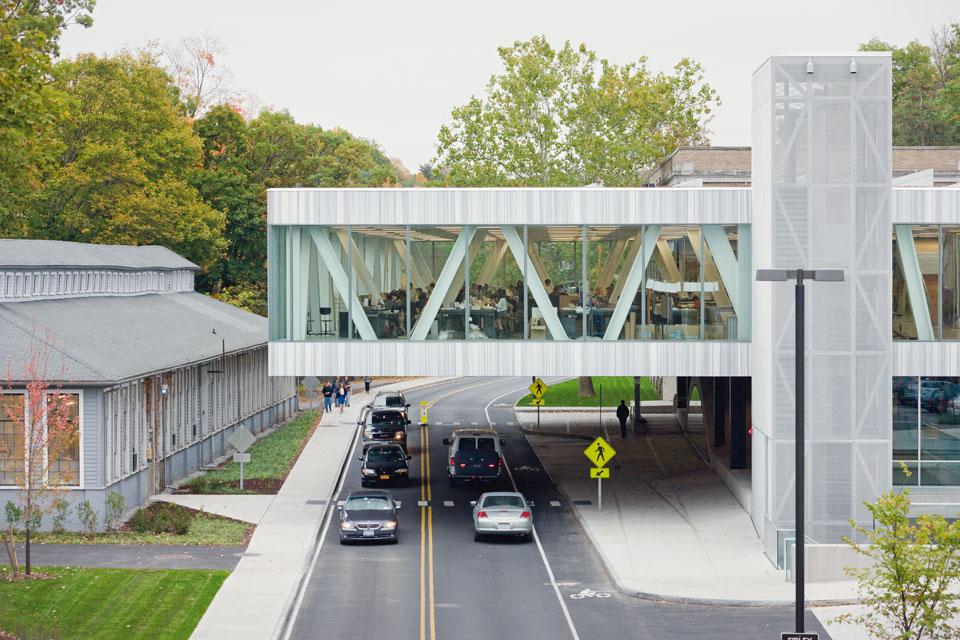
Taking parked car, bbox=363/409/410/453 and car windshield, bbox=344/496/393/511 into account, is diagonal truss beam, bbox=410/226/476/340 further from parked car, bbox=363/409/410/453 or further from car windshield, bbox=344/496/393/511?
parked car, bbox=363/409/410/453

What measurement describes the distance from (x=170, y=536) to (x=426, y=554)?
7634 millimetres

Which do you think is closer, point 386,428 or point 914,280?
point 914,280

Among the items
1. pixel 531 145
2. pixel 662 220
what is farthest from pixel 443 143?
pixel 662 220

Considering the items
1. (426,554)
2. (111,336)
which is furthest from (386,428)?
(426,554)

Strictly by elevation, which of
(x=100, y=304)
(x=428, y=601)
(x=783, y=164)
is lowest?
(x=428, y=601)

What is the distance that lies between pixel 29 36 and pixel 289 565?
14.6 m

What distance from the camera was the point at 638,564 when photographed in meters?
35.1

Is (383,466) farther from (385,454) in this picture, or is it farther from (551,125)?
(551,125)

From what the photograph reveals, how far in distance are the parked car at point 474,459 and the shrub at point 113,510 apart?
43.1ft

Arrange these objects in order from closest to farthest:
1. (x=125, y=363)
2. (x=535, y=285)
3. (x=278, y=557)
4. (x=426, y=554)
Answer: (x=278, y=557) → (x=426, y=554) → (x=535, y=285) → (x=125, y=363)

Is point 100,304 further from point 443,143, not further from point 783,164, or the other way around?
point 443,143

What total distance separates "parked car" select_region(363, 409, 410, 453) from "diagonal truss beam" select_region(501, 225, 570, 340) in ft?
62.5

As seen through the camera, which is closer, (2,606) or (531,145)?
(2,606)

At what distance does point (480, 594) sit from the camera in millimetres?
31828
